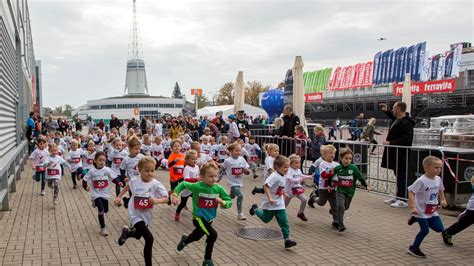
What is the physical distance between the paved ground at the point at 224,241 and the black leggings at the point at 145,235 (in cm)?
49

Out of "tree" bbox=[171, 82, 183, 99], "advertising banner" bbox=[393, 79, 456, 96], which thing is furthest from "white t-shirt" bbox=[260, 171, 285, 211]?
"tree" bbox=[171, 82, 183, 99]

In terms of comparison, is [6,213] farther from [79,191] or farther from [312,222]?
[312,222]

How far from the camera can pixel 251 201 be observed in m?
10.1

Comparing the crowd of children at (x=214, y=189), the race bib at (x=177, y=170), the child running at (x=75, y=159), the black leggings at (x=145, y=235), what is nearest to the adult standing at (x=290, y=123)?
the crowd of children at (x=214, y=189)

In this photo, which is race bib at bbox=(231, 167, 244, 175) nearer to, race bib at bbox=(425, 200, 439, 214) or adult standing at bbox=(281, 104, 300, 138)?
race bib at bbox=(425, 200, 439, 214)

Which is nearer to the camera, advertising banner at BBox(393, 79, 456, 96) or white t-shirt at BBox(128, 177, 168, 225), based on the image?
white t-shirt at BBox(128, 177, 168, 225)

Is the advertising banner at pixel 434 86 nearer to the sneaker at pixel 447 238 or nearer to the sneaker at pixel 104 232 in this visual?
the sneaker at pixel 447 238

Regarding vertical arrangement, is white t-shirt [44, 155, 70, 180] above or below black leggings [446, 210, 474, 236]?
above

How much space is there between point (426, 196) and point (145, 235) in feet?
12.9

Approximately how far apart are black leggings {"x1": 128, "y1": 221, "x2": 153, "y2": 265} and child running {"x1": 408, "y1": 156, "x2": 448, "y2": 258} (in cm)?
359

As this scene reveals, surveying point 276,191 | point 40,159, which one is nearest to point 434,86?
point 40,159

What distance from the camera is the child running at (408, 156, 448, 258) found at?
607cm

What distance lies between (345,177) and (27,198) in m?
7.52

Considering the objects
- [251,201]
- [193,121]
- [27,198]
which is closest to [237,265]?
[251,201]
